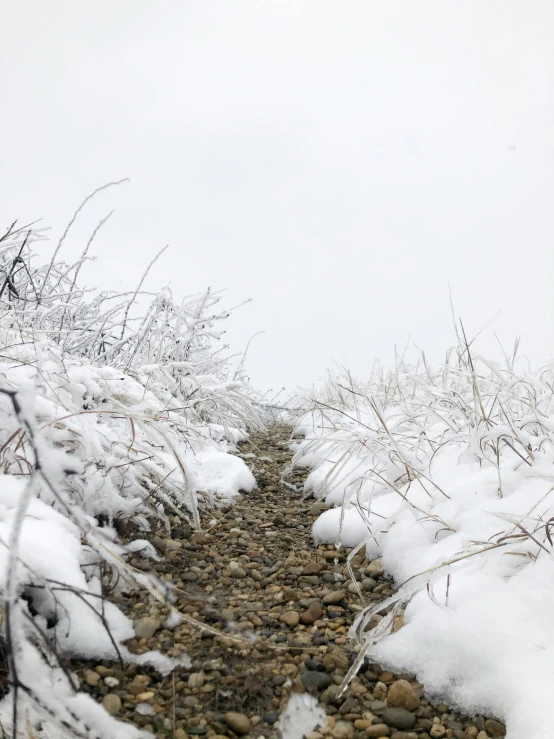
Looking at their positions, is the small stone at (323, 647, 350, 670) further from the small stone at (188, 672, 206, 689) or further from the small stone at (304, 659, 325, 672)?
the small stone at (188, 672, 206, 689)

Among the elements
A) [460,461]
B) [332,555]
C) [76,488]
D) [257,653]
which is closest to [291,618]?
[257,653]

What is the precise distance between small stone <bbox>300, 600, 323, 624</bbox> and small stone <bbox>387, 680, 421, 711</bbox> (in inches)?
11.8

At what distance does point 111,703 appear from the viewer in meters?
0.91

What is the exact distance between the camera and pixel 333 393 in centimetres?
464

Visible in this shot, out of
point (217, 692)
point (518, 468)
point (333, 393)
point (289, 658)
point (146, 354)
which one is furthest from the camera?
point (333, 393)

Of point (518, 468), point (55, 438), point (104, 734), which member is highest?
point (518, 468)

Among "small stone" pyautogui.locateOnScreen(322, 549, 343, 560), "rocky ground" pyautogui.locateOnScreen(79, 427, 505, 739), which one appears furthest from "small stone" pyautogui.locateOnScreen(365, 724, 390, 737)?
"small stone" pyautogui.locateOnScreen(322, 549, 343, 560)

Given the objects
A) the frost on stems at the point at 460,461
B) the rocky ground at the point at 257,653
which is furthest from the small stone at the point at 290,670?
the frost on stems at the point at 460,461

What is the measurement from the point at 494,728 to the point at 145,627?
0.70 metres

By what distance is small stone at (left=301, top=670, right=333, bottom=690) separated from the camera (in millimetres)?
1023

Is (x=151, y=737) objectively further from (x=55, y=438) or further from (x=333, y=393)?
(x=333, y=393)

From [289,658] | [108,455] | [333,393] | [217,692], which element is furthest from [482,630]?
[333,393]

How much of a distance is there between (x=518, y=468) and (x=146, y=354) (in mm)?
2062

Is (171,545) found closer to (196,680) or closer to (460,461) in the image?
(196,680)
